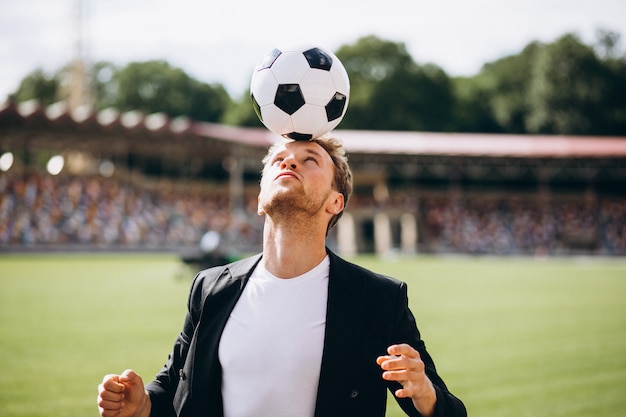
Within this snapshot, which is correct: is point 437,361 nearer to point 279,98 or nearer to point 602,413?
point 602,413

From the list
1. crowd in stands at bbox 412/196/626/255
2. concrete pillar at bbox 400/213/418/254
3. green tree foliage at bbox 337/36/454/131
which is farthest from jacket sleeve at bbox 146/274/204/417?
green tree foliage at bbox 337/36/454/131

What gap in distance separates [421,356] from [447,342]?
6.34 m

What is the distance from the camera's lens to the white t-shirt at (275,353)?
2.14 metres

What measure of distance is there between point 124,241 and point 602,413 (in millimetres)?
31221

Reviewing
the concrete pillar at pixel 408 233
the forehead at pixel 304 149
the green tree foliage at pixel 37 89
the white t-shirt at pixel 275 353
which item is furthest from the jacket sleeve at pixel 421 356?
the green tree foliage at pixel 37 89

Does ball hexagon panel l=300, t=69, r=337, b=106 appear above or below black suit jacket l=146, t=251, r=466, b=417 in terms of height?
above

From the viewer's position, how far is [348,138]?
43.2 metres

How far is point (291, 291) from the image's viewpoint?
2.27 metres

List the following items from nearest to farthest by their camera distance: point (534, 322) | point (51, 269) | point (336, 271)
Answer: point (336, 271) → point (534, 322) → point (51, 269)

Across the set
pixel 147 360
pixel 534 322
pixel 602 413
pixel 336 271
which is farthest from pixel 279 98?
pixel 534 322

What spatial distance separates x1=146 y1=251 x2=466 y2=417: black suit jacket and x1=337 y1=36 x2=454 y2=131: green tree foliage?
186 feet

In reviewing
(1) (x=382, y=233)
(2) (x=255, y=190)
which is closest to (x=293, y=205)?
(1) (x=382, y=233)

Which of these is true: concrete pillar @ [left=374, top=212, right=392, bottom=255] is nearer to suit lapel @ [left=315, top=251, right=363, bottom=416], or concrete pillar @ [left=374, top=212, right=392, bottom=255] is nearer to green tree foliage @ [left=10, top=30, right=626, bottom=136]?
green tree foliage @ [left=10, top=30, right=626, bottom=136]

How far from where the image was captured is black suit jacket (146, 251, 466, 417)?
2.15 metres
